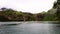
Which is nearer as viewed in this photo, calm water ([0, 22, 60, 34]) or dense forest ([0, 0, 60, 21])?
calm water ([0, 22, 60, 34])

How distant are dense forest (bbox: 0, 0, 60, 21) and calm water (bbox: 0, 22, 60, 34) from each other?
0.63 ft

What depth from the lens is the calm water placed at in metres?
4.63

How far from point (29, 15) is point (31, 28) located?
0.42m

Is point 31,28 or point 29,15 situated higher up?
point 29,15

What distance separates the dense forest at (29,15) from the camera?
190 inches

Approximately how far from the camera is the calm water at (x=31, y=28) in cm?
463

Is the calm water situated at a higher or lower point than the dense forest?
lower

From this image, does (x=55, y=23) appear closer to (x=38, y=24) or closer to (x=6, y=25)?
(x=38, y=24)

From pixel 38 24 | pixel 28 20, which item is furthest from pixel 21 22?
pixel 38 24

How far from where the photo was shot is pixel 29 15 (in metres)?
4.86

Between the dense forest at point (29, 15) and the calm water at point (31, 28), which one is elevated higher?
the dense forest at point (29, 15)

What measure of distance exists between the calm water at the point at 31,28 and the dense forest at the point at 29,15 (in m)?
0.19

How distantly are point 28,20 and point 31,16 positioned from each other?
0.53 feet

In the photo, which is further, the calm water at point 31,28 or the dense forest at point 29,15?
the dense forest at point 29,15
